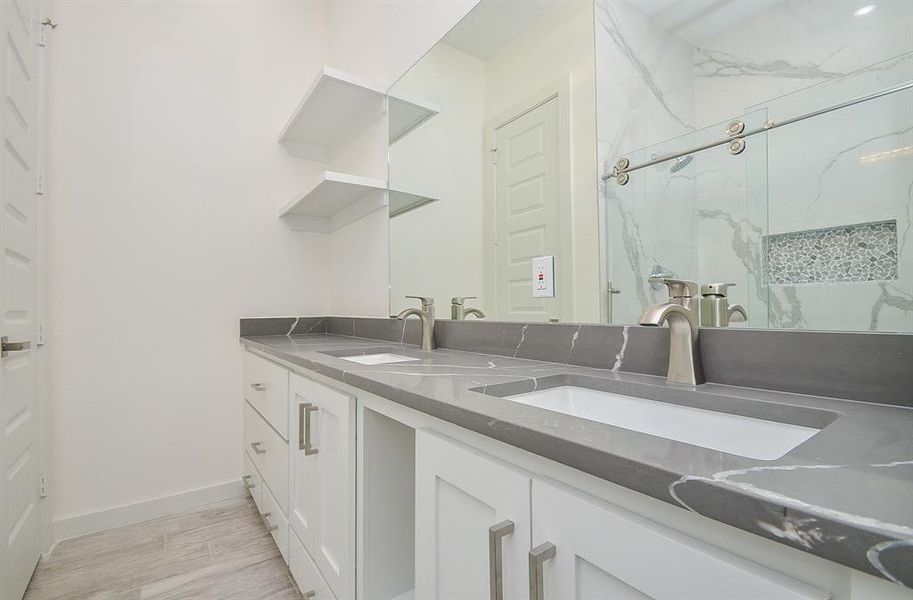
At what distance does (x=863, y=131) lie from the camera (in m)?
0.80

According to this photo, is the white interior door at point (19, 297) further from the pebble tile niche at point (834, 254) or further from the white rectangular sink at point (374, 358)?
the pebble tile niche at point (834, 254)

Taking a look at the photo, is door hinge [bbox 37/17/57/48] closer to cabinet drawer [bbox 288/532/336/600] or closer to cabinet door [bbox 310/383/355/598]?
cabinet door [bbox 310/383/355/598]

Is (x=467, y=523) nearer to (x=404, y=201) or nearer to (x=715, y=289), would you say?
(x=715, y=289)

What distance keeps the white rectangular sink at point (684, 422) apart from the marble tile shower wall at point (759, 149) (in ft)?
0.87

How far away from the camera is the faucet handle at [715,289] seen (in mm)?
896

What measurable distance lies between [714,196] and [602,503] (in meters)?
0.84

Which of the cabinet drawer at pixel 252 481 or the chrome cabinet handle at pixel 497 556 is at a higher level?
the chrome cabinet handle at pixel 497 556

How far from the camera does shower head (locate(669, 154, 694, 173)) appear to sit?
1.06 m

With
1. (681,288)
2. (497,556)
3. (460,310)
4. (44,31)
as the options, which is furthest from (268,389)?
(44,31)

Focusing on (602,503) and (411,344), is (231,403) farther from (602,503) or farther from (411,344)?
(602,503)

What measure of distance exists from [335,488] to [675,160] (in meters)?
1.19

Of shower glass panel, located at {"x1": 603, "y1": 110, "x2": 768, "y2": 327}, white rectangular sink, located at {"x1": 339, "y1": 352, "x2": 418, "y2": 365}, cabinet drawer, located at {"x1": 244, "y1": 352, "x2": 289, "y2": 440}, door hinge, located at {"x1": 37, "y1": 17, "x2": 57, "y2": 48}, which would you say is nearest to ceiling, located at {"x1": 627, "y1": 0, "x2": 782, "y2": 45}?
shower glass panel, located at {"x1": 603, "y1": 110, "x2": 768, "y2": 327}

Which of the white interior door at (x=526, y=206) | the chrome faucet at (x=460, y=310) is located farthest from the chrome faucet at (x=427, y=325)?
the white interior door at (x=526, y=206)

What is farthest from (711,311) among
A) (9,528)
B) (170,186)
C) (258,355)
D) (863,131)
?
(170,186)
